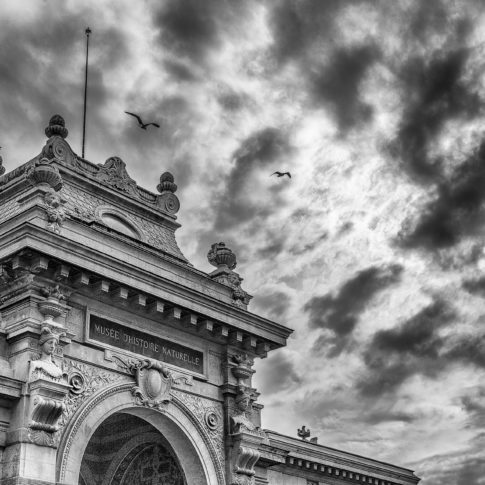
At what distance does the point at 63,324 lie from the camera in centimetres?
2270

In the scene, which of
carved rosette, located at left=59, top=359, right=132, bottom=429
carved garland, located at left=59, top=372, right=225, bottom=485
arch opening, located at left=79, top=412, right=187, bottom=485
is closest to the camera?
carved garland, located at left=59, top=372, right=225, bottom=485

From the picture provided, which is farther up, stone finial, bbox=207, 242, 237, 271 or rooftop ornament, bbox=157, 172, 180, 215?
rooftop ornament, bbox=157, 172, 180, 215

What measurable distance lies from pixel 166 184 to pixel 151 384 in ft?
34.4

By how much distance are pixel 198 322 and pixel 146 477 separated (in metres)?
5.40

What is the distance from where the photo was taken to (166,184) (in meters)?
32.6

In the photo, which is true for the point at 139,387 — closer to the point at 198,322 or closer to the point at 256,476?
the point at 198,322

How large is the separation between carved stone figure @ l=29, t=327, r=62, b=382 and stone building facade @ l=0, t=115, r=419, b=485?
4 cm

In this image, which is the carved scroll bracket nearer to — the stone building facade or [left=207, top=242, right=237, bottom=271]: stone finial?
the stone building facade

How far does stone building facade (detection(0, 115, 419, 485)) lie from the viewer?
21.5m

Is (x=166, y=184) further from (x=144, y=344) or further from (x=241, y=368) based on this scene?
(x=144, y=344)

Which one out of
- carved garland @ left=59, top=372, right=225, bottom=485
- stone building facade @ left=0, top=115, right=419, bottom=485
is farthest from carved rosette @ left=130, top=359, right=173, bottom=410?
carved garland @ left=59, top=372, right=225, bottom=485

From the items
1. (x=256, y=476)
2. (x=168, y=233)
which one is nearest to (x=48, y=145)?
(x=168, y=233)

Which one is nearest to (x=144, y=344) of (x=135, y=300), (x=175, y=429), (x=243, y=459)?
(x=135, y=300)

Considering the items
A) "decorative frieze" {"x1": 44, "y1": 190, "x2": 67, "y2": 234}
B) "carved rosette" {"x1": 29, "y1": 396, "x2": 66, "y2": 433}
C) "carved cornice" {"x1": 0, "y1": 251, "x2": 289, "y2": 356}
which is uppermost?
"decorative frieze" {"x1": 44, "y1": 190, "x2": 67, "y2": 234}
